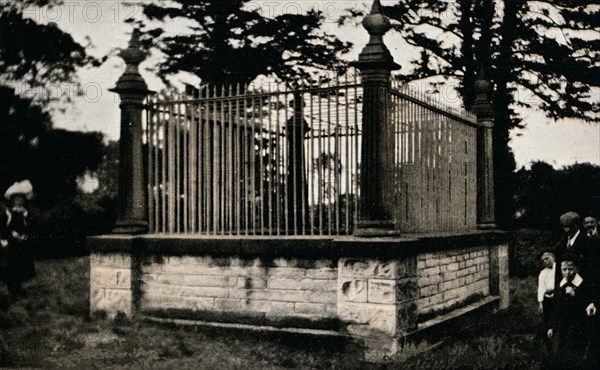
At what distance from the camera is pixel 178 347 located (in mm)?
7598

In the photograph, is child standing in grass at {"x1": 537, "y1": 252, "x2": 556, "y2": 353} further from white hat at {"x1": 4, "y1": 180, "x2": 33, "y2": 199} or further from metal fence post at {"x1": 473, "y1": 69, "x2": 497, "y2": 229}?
white hat at {"x1": 4, "y1": 180, "x2": 33, "y2": 199}

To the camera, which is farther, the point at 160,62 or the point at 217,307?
the point at 160,62

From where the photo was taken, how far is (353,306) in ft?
23.8

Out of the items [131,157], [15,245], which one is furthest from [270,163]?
[15,245]

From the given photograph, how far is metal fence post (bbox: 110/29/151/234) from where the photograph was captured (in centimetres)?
895

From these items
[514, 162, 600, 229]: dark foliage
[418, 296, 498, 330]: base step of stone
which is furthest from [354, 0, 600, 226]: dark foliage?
[418, 296, 498, 330]: base step of stone

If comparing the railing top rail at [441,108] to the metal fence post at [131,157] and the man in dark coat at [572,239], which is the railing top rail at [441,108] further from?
the metal fence post at [131,157]

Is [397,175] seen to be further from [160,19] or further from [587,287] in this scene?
[160,19]

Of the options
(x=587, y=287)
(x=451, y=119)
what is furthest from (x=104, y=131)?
(x=587, y=287)

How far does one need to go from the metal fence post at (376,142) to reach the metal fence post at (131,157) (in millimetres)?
3095

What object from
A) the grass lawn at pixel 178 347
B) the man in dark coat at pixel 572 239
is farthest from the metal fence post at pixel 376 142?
the man in dark coat at pixel 572 239

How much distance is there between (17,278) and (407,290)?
603cm

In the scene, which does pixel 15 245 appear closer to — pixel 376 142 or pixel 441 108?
pixel 376 142

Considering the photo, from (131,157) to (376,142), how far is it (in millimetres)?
3354
